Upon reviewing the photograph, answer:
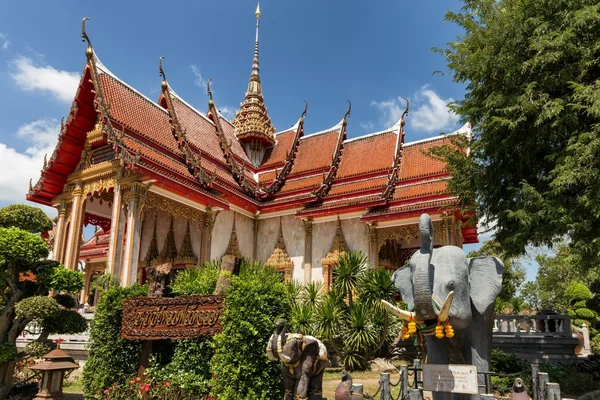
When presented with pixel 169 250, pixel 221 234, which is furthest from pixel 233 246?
pixel 169 250

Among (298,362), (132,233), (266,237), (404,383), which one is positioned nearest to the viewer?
(298,362)

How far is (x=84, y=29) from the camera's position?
540 inches

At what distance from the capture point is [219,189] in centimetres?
1597

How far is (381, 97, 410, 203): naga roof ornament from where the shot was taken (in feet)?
53.4

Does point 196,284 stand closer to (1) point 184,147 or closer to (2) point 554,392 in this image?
(2) point 554,392

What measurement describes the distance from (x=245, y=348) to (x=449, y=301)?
3.06m

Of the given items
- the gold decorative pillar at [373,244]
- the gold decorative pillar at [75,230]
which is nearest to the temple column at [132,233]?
the gold decorative pillar at [75,230]

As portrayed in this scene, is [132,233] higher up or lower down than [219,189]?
lower down

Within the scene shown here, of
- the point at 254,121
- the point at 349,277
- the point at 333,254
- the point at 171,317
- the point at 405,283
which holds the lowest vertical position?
the point at 171,317

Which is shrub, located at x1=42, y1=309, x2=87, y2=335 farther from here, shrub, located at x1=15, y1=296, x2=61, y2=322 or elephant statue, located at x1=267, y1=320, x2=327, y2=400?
elephant statue, located at x1=267, y1=320, x2=327, y2=400

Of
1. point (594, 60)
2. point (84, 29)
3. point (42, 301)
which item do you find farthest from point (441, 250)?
point (84, 29)

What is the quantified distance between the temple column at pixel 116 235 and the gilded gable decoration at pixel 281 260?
6.24 meters

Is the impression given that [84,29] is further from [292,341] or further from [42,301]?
[292,341]

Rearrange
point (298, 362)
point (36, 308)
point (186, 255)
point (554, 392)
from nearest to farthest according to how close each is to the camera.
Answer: point (554, 392) < point (298, 362) < point (36, 308) < point (186, 255)
